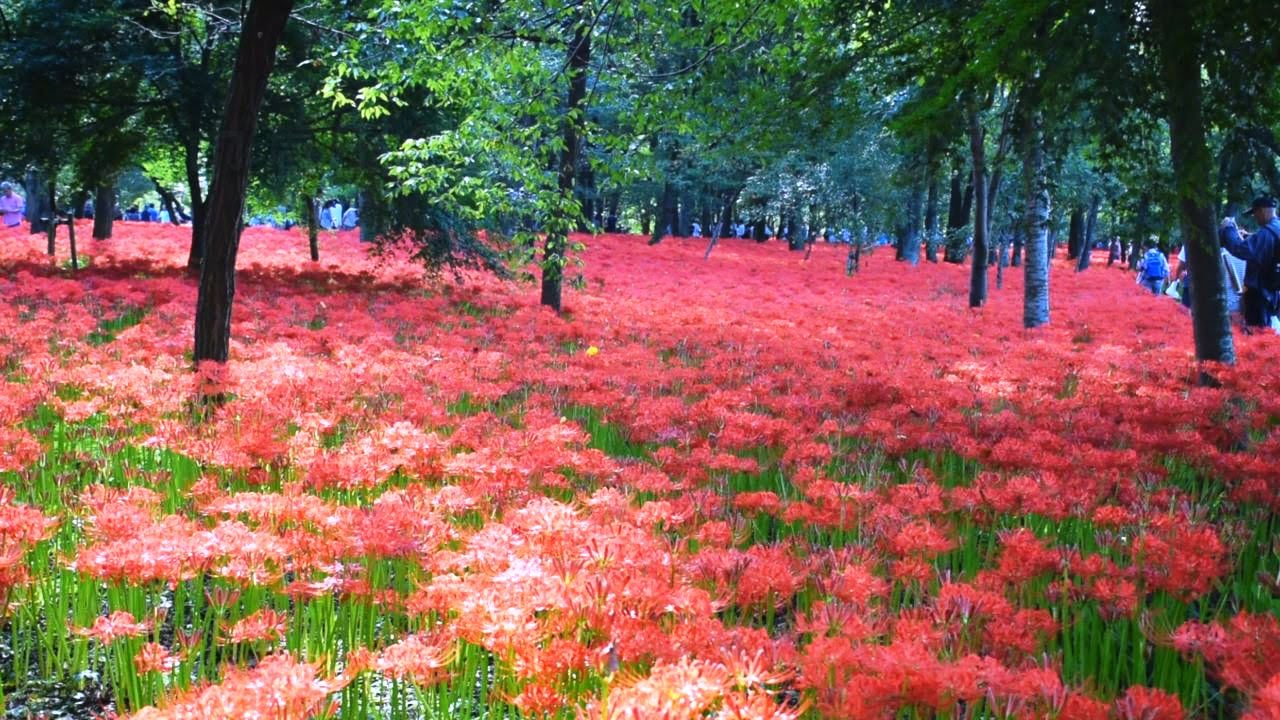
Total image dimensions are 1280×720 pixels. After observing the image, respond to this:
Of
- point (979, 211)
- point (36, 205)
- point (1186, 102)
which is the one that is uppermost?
point (36, 205)

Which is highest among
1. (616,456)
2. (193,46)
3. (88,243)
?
(193,46)

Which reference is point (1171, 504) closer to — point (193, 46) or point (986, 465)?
point (986, 465)

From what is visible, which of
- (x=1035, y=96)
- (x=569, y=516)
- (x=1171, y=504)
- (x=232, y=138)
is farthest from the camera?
(x=232, y=138)

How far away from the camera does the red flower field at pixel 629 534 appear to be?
2078 mm

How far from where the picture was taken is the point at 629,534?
111 inches

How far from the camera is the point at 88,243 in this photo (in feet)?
70.6

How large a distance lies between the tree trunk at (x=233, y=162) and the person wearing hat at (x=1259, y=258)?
400 inches

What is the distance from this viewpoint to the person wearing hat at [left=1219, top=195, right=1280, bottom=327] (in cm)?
1051

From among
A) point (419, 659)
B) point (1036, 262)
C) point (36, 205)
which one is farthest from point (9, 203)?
point (419, 659)

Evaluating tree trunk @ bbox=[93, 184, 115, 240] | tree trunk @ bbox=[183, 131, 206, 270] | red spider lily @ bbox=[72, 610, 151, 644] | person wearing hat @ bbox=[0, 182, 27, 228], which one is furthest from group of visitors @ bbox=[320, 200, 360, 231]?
red spider lily @ bbox=[72, 610, 151, 644]

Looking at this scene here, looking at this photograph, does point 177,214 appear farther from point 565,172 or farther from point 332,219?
point 565,172

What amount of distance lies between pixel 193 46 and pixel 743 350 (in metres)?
11.8

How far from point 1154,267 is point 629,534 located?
949 inches

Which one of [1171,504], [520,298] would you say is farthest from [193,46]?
[1171,504]
